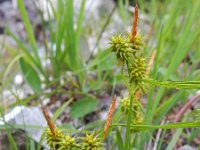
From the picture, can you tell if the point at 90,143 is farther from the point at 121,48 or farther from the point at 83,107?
the point at 83,107

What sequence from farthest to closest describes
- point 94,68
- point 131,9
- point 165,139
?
point 131,9, point 94,68, point 165,139

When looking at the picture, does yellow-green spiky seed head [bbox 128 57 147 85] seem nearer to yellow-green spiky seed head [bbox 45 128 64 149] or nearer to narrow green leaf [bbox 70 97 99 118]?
yellow-green spiky seed head [bbox 45 128 64 149]

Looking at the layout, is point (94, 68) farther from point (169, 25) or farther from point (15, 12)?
point (15, 12)

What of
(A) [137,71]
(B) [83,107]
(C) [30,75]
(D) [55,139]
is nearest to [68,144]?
(D) [55,139]

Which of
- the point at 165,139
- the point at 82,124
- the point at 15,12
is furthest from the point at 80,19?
the point at 15,12

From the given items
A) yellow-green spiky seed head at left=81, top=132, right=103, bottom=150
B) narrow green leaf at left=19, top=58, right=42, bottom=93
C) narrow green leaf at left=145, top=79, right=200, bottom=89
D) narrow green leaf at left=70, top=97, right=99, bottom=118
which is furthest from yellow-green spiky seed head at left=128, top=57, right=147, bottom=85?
narrow green leaf at left=19, top=58, right=42, bottom=93
